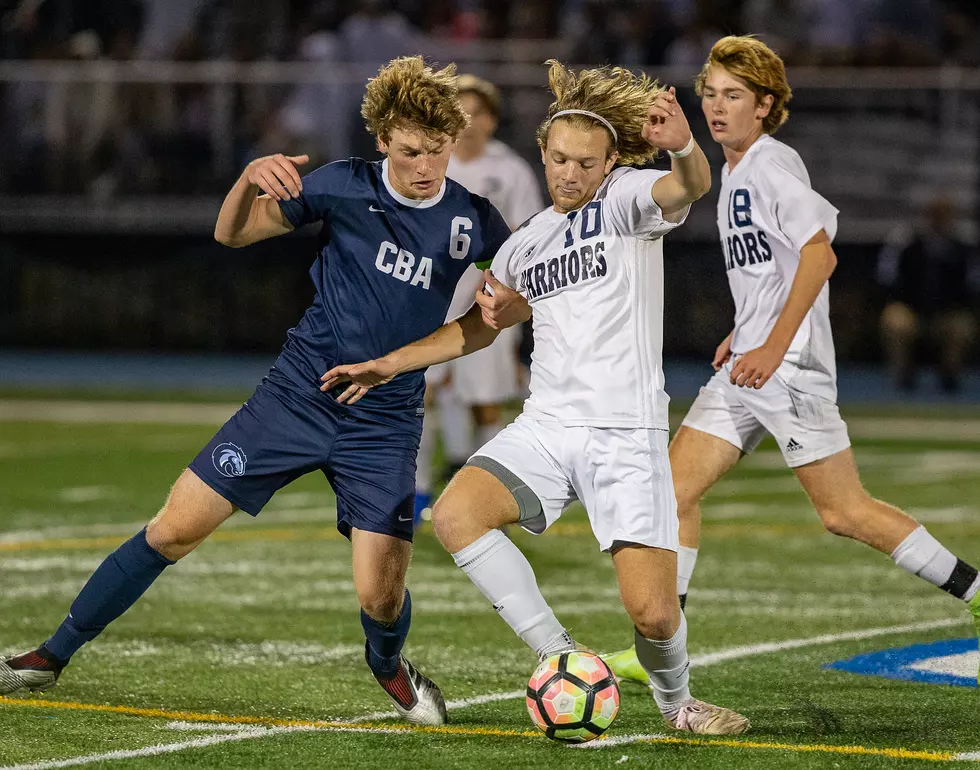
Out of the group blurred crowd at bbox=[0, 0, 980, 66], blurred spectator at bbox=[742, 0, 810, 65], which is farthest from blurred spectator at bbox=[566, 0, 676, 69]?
blurred spectator at bbox=[742, 0, 810, 65]

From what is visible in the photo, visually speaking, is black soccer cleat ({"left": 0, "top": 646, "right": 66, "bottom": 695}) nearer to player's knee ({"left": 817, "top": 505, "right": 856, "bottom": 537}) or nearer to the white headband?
the white headband

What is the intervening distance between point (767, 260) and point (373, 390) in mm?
1661

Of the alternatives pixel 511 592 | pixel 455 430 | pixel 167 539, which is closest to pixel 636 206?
pixel 511 592

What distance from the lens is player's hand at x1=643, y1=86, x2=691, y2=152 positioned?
4941 millimetres

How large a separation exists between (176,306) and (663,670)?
17.1 metres

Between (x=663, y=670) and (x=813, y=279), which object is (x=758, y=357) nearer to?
(x=813, y=279)

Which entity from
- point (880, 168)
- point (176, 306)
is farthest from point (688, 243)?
point (176, 306)

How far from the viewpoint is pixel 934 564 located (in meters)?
6.30

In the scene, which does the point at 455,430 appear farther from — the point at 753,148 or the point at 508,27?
the point at 508,27

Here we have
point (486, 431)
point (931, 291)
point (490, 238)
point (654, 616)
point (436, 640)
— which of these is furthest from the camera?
point (931, 291)

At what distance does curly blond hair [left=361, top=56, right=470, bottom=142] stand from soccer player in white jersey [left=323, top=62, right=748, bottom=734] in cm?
32

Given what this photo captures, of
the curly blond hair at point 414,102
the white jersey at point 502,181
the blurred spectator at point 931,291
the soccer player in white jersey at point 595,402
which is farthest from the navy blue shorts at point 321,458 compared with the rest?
the blurred spectator at point 931,291

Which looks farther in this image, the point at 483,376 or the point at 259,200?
the point at 483,376

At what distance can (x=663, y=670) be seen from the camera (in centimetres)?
535
